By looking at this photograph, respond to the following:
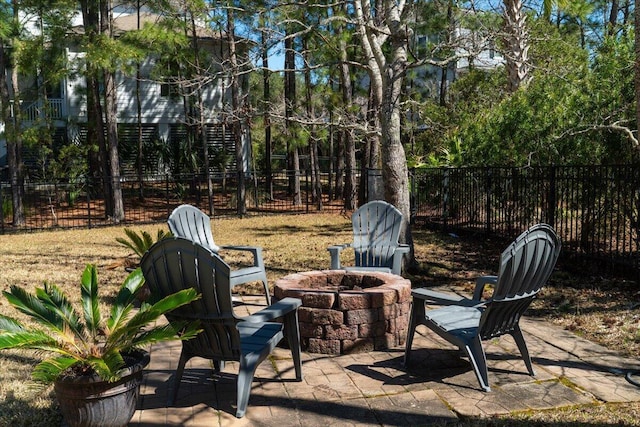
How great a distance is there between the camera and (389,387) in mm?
4145

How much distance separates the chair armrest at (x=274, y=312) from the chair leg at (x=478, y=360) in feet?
3.94

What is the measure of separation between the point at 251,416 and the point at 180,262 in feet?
3.45

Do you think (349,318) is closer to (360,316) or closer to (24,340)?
(360,316)

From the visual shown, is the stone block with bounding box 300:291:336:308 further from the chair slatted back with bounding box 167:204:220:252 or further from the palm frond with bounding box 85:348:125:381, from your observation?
the chair slatted back with bounding box 167:204:220:252

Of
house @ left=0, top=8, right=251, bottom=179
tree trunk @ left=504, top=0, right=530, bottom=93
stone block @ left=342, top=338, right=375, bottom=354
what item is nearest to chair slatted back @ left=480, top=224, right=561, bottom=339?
stone block @ left=342, top=338, right=375, bottom=354

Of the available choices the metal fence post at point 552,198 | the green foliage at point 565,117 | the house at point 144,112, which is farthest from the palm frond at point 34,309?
the house at point 144,112

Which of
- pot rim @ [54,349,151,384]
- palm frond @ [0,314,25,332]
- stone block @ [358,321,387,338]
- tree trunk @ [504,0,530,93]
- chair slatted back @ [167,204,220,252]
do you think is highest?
tree trunk @ [504,0,530,93]

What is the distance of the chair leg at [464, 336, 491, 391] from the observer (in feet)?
13.0

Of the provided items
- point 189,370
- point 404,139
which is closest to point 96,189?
point 404,139

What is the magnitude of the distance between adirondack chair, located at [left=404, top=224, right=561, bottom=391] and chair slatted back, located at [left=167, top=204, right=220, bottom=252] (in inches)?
133

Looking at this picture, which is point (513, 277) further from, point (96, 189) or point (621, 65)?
point (96, 189)

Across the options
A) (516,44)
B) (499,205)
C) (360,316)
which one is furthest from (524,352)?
(516,44)

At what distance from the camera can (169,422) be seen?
142 inches

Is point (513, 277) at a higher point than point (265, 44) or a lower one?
lower
